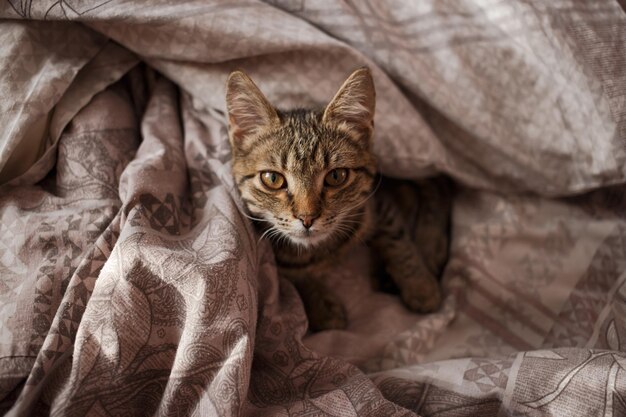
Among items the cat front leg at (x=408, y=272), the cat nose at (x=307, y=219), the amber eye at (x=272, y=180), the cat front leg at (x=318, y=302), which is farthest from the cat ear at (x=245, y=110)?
the cat front leg at (x=408, y=272)

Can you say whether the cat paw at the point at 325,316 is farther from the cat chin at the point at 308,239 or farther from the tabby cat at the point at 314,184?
the cat chin at the point at 308,239

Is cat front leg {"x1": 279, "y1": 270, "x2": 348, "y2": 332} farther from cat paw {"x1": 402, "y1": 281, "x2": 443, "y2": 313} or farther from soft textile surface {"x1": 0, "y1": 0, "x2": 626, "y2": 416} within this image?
cat paw {"x1": 402, "y1": 281, "x2": 443, "y2": 313}

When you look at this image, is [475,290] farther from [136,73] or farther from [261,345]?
[136,73]

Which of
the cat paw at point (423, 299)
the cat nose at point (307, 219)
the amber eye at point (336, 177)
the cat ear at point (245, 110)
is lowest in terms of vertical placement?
the cat paw at point (423, 299)

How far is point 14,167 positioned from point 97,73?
29 cm

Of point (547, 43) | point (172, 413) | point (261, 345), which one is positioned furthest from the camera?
point (547, 43)

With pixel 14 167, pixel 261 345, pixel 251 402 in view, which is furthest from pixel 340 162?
pixel 14 167

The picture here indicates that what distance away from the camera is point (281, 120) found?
1.09 metres

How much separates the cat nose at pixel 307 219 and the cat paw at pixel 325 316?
0.27 metres

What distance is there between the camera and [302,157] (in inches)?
41.1

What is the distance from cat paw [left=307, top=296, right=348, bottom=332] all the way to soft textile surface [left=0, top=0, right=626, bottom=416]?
0.04 meters

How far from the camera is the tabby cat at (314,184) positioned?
1.04 metres

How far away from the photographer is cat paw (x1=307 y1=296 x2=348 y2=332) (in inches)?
47.3

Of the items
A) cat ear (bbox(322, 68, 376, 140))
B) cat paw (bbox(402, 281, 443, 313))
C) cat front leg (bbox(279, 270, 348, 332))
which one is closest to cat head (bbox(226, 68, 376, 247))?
cat ear (bbox(322, 68, 376, 140))
